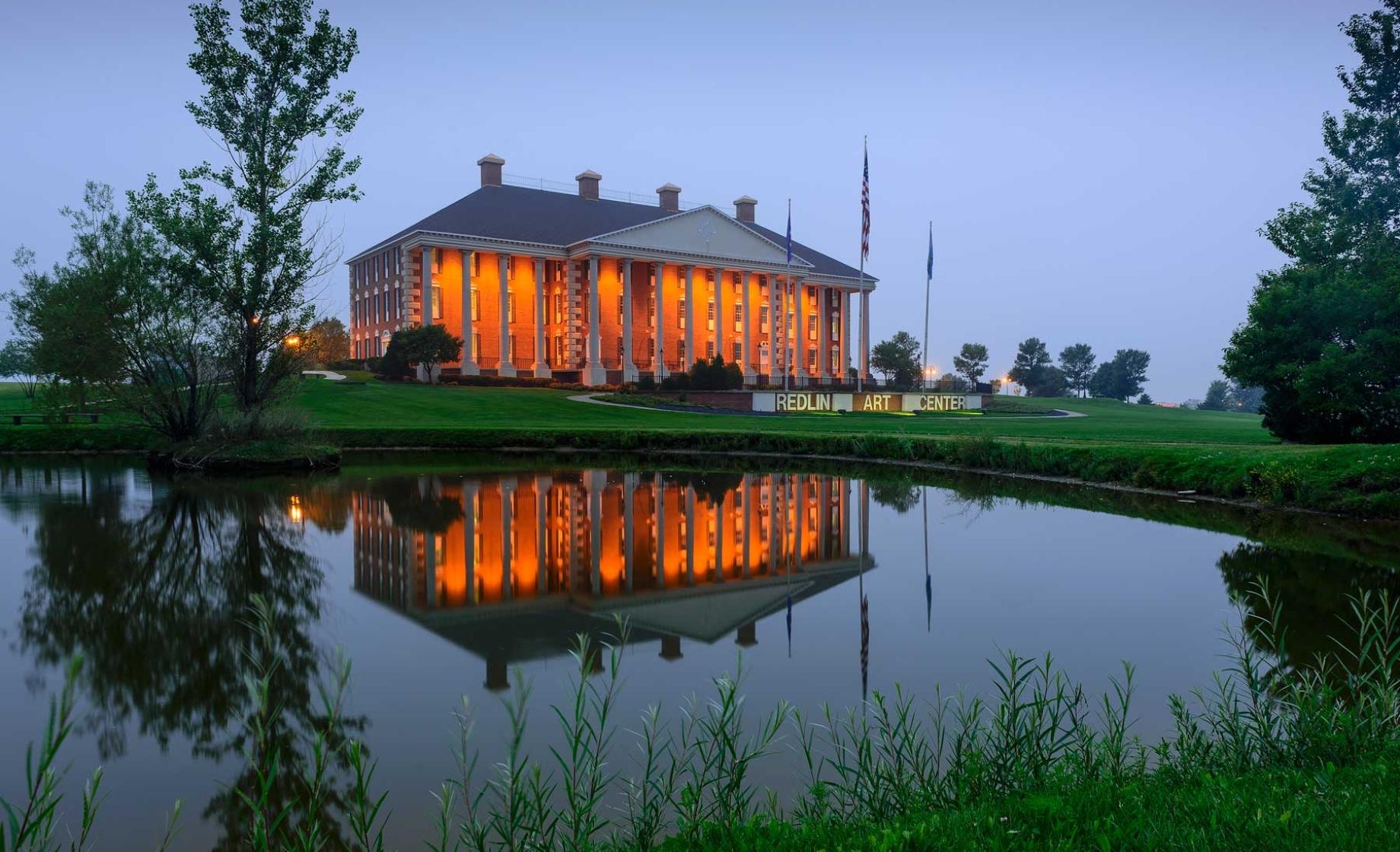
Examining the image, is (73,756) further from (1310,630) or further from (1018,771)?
(1310,630)

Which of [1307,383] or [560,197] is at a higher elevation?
[560,197]

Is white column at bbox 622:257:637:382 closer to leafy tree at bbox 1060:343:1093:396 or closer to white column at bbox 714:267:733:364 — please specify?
white column at bbox 714:267:733:364

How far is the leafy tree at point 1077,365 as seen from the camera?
101 m

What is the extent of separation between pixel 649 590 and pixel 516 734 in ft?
22.7

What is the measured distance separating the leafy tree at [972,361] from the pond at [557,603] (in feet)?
218

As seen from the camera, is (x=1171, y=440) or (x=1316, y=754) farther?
(x=1171, y=440)

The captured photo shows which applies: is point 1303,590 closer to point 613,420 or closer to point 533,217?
point 613,420

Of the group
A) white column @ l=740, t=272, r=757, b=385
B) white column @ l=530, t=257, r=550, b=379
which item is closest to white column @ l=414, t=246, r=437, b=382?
white column @ l=530, t=257, r=550, b=379

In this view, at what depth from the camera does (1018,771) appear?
4879mm

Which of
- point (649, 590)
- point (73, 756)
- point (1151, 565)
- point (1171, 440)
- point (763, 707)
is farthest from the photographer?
point (1171, 440)

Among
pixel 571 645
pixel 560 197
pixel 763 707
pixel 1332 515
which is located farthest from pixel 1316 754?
pixel 560 197

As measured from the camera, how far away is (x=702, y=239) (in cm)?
6862

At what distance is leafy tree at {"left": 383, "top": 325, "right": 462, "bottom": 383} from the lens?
5550 cm

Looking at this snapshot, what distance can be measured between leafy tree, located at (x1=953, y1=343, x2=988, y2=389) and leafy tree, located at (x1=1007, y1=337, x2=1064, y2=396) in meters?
7.05
